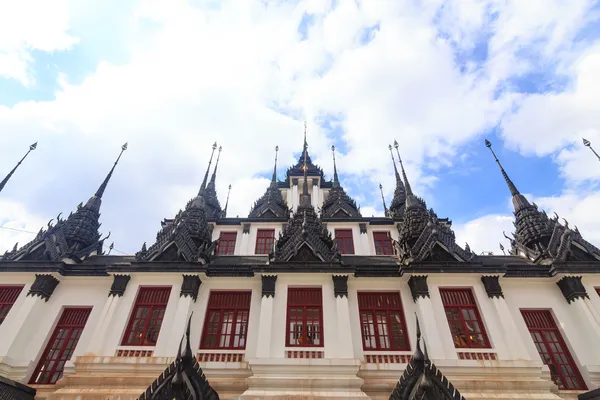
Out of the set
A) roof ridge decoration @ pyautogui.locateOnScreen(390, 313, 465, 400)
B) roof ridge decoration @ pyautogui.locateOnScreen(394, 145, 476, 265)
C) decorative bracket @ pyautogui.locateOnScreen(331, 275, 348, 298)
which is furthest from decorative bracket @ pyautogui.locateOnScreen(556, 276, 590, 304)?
decorative bracket @ pyautogui.locateOnScreen(331, 275, 348, 298)

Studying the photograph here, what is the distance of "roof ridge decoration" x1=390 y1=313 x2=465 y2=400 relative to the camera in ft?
29.2

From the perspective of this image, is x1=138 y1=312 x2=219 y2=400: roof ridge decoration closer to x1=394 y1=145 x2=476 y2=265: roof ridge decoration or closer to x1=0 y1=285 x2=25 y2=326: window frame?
x1=394 y1=145 x2=476 y2=265: roof ridge decoration

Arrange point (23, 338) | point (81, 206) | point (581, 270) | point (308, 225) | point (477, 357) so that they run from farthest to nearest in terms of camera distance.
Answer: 1. point (81, 206)
2. point (308, 225)
3. point (581, 270)
4. point (23, 338)
5. point (477, 357)

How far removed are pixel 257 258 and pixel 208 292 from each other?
144 inches

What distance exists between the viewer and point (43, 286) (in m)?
15.2

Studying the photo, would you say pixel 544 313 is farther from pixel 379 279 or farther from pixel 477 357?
pixel 379 279

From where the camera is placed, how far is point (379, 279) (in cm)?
1524

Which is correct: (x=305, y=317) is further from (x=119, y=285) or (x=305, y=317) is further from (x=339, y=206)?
(x=339, y=206)

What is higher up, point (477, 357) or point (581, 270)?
point (581, 270)

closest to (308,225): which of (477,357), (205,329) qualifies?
(205,329)

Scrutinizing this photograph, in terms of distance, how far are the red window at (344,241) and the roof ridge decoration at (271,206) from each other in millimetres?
3680

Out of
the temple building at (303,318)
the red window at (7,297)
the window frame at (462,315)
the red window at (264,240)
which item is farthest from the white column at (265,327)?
the red window at (7,297)

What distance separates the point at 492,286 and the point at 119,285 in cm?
1672

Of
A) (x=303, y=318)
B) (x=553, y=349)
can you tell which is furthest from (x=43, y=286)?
(x=553, y=349)
